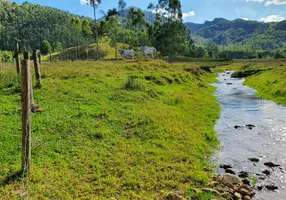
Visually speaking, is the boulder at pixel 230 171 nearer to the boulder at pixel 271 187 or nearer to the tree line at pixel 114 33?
the boulder at pixel 271 187

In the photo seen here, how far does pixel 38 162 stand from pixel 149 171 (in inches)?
174

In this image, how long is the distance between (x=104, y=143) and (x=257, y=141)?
927 cm

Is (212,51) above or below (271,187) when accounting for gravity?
above

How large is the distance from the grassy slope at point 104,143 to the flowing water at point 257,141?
3.72 feet

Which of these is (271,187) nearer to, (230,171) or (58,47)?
(230,171)

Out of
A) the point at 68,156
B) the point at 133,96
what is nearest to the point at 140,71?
the point at 133,96

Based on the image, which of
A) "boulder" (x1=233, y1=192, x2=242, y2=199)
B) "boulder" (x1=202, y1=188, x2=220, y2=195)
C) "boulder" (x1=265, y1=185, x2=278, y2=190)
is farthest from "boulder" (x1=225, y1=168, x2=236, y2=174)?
"boulder" (x1=202, y1=188, x2=220, y2=195)

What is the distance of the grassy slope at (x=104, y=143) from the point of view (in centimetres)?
920

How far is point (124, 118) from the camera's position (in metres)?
16.4

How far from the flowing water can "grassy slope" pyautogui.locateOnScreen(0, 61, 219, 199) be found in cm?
114

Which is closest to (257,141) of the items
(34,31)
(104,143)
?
(104,143)

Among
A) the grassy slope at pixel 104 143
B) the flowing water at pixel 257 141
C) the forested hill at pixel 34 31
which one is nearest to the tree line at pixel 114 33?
the forested hill at pixel 34 31

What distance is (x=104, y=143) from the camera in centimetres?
1273

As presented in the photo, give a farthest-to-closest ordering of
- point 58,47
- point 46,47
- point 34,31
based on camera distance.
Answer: point 34,31 → point 58,47 → point 46,47
